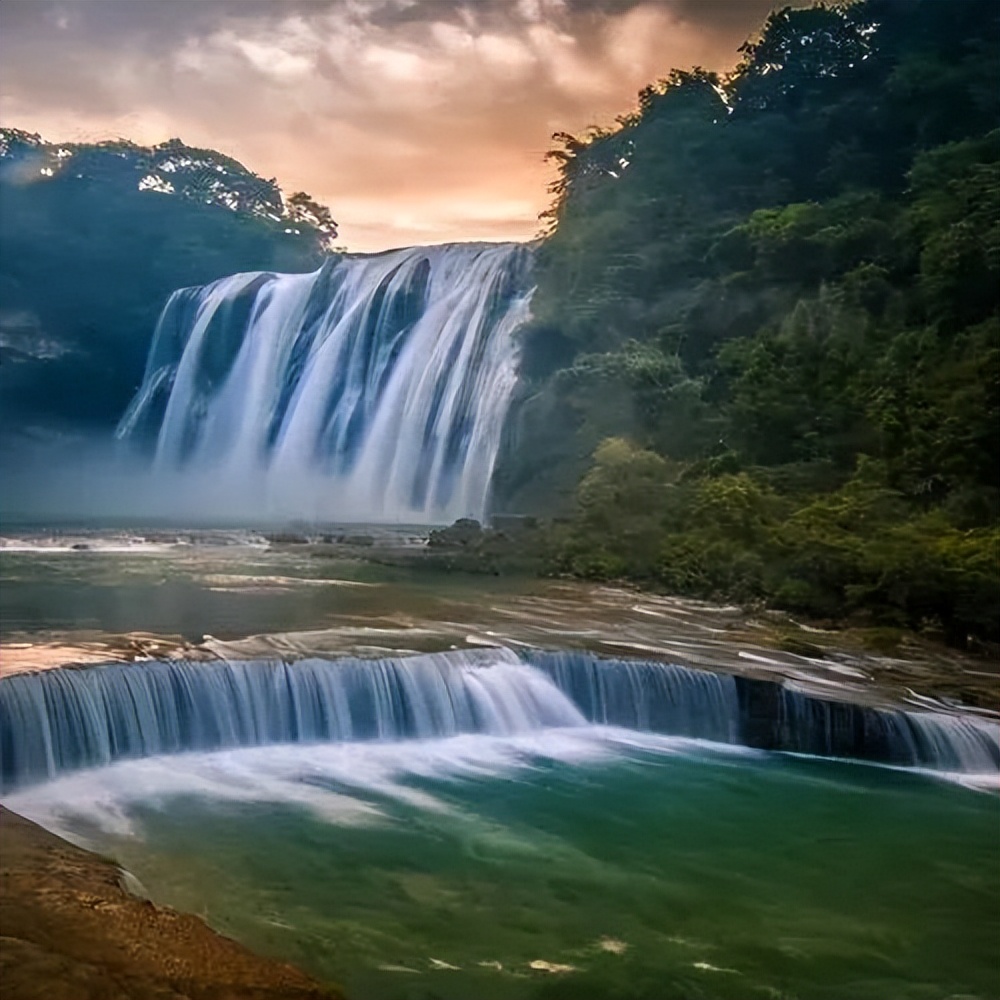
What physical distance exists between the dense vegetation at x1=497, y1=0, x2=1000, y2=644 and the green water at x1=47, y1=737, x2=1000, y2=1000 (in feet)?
3.96

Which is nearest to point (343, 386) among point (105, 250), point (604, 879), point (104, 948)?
point (105, 250)

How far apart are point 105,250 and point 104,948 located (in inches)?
135

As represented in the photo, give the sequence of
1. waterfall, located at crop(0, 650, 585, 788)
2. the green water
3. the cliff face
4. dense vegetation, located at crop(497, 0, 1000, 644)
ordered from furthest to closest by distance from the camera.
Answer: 1. dense vegetation, located at crop(497, 0, 1000, 644)
2. waterfall, located at crop(0, 650, 585, 788)
3. the green water
4. the cliff face

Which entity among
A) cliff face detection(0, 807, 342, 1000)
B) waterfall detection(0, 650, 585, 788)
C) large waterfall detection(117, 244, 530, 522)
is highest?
large waterfall detection(117, 244, 530, 522)

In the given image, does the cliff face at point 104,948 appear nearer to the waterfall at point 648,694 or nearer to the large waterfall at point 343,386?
the waterfall at point 648,694

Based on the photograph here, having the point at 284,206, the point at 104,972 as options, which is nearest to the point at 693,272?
the point at 284,206

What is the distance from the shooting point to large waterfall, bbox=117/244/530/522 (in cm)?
500

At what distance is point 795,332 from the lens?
5.07m

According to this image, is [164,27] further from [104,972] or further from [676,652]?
[104,972]

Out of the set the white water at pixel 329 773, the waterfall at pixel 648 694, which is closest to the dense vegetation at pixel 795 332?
the waterfall at pixel 648 694

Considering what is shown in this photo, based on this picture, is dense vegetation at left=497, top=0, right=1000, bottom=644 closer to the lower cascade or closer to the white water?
the lower cascade

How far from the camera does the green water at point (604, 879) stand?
252cm

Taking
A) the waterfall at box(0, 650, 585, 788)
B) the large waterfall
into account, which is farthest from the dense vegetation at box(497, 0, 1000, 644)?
the waterfall at box(0, 650, 585, 788)

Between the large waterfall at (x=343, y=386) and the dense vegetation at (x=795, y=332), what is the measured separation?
379 millimetres
